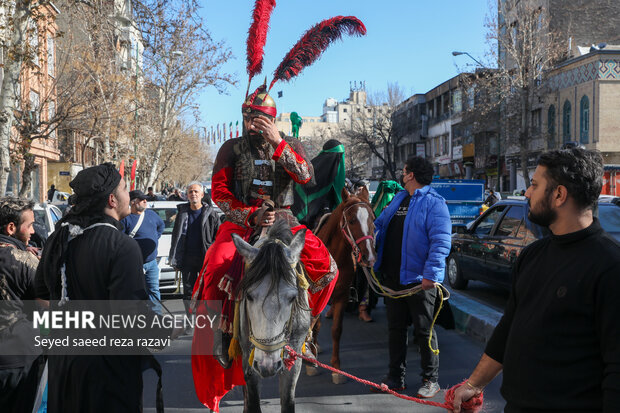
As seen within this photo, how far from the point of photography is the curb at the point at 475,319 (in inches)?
297

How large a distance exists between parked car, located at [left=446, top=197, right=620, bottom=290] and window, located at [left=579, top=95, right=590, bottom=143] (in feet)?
80.0

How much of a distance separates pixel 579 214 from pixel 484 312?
6.43m

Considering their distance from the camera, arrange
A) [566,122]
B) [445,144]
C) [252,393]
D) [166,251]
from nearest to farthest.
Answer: [252,393]
[166,251]
[566,122]
[445,144]

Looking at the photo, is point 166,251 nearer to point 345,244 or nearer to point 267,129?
point 345,244

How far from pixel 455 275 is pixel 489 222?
141 centimetres

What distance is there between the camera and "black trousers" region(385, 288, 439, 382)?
545cm

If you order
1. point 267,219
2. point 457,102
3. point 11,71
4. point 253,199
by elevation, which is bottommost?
point 267,219

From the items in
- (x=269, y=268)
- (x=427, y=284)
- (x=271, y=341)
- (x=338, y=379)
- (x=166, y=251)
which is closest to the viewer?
(x=271, y=341)

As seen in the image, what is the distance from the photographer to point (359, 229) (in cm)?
615

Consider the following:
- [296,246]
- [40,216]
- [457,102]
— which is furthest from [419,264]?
[457,102]

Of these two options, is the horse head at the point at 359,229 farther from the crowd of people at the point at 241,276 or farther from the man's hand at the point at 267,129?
the man's hand at the point at 267,129

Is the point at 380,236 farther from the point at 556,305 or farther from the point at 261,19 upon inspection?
the point at 556,305

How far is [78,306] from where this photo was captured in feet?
9.37

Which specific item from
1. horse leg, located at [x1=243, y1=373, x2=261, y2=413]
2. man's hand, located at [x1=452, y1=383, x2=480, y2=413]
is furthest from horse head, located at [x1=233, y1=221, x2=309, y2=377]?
man's hand, located at [x1=452, y1=383, x2=480, y2=413]
